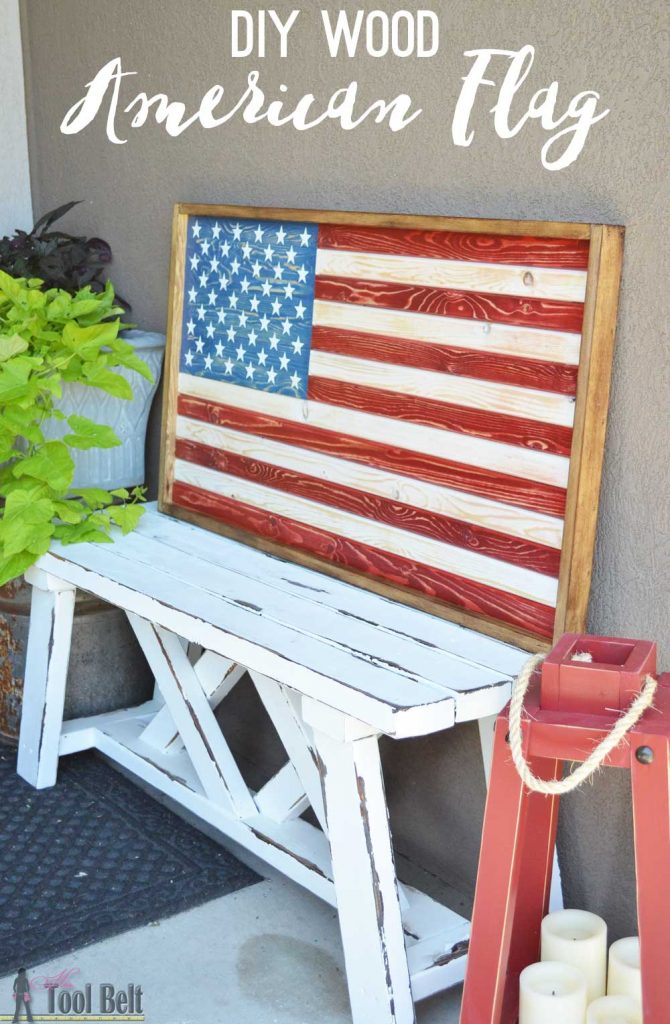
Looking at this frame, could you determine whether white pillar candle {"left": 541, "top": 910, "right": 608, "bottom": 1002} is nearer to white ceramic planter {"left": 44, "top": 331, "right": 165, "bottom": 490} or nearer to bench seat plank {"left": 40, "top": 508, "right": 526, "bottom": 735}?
bench seat plank {"left": 40, "top": 508, "right": 526, "bottom": 735}

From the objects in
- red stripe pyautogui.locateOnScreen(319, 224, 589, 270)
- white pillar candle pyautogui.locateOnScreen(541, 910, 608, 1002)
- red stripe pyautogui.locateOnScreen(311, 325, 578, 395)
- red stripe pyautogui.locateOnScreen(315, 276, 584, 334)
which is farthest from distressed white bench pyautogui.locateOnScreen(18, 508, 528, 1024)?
red stripe pyautogui.locateOnScreen(319, 224, 589, 270)


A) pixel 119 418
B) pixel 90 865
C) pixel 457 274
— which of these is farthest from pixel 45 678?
pixel 457 274

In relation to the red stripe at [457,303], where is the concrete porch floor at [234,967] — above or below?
below

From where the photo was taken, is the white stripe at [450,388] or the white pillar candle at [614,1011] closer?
the white pillar candle at [614,1011]

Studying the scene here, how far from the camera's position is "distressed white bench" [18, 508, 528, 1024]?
1883mm

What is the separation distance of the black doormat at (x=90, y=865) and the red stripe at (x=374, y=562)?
70cm

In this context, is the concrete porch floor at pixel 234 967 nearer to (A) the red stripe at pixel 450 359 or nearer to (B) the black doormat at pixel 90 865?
(B) the black doormat at pixel 90 865

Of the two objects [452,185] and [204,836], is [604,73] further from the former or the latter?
[204,836]

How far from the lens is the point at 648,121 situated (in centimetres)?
187

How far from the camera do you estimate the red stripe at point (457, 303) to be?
1.97 meters

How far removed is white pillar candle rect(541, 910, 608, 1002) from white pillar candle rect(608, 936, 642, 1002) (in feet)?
0.06

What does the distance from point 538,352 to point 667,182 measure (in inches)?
13.3

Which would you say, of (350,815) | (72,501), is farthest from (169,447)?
(350,815)

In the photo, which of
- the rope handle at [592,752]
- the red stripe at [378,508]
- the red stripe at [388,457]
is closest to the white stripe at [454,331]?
the red stripe at [388,457]
